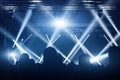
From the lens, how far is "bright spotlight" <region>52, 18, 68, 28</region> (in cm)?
693

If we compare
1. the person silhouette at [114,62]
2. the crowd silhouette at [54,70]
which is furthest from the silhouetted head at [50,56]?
the person silhouette at [114,62]

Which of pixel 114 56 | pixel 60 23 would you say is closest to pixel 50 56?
pixel 114 56

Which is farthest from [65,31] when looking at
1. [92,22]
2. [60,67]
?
[60,67]

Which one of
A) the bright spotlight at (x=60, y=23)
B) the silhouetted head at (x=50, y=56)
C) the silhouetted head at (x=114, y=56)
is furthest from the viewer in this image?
the bright spotlight at (x=60, y=23)

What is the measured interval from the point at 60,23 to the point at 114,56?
4074 mm

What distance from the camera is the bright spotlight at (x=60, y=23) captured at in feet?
22.7

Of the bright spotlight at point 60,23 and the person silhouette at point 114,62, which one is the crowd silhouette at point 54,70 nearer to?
the person silhouette at point 114,62

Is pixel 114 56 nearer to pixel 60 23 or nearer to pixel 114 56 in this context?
pixel 114 56

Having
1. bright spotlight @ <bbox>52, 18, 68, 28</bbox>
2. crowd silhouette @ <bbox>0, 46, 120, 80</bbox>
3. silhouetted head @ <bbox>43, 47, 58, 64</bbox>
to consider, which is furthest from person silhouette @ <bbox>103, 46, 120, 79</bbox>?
bright spotlight @ <bbox>52, 18, 68, 28</bbox>

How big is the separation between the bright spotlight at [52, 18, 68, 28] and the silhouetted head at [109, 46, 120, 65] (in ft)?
12.5

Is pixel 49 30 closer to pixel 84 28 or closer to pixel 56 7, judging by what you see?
pixel 84 28

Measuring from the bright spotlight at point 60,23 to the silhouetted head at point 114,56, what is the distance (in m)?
3.81

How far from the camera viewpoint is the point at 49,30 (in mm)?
7570

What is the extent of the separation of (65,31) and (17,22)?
64.2 inches
